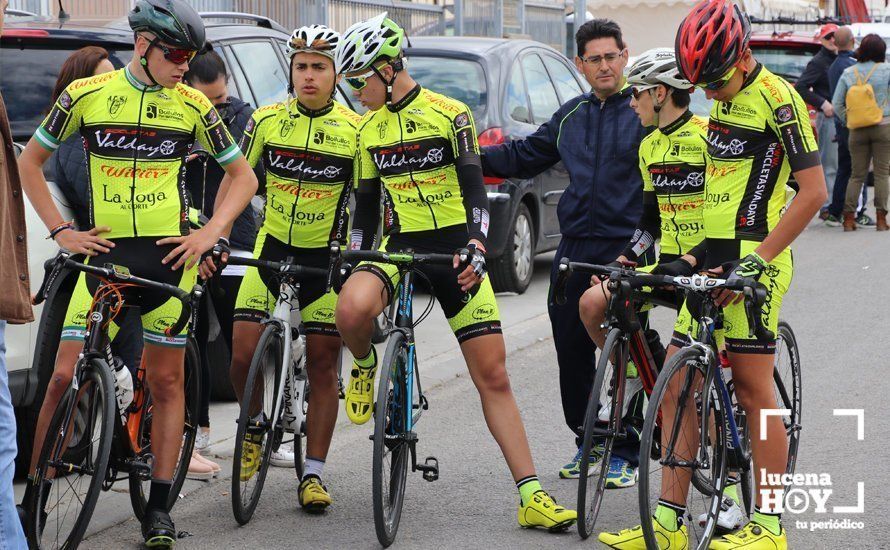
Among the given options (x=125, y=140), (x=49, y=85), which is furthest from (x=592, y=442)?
(x=49, y=85)

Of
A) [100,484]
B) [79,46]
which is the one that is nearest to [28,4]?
[79,46]

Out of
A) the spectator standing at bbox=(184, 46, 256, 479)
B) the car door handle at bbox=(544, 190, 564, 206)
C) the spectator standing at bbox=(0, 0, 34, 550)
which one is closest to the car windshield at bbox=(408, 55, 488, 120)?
the car door handle at bbox=(544, 190, 564, 206)

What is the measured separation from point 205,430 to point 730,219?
2.85 m

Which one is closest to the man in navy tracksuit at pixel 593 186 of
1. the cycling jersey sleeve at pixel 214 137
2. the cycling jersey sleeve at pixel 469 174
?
the cycling jersey sleeve at pixel 469 174

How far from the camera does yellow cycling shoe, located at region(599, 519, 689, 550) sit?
4.93m

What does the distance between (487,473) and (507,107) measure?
188 inches

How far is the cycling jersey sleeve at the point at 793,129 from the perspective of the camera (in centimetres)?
478

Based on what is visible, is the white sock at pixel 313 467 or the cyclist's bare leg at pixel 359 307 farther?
the white sock at pixel 313 467

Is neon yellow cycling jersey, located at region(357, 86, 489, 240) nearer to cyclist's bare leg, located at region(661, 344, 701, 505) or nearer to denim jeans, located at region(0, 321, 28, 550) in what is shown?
cyclist's bare leg, located at region(661, 344, 701, 505)

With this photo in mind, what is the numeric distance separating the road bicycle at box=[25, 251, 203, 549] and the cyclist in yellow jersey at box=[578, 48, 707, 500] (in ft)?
5.95

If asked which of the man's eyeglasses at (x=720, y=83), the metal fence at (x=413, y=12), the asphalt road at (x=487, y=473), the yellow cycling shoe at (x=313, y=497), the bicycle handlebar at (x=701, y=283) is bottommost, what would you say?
the asphalt road at (x=487, y=473)

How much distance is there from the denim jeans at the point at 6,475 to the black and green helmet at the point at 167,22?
1.62 meters

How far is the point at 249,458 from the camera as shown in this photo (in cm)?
553

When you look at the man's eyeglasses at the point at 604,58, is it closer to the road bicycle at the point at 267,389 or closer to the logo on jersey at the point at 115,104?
the road bicycle at the point at 267,389
